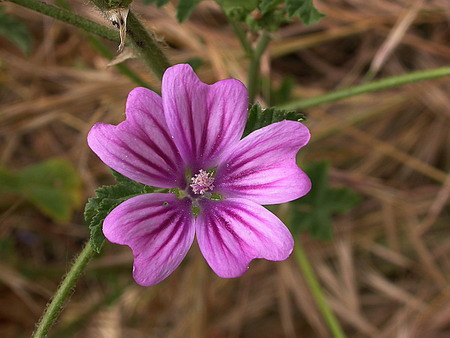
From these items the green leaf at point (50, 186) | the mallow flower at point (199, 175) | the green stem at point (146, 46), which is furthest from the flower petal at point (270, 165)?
the green leaf at point (50, 186)

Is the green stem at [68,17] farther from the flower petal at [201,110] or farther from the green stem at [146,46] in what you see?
the flower petal at [201,110]

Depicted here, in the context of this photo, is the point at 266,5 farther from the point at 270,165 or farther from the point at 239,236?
the point at 239,236

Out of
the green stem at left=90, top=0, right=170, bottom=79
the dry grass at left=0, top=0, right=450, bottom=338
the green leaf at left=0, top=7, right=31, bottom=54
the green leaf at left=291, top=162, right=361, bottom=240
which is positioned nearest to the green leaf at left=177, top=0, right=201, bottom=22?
the green stem at left=90, top=0, right=170, bottom=79

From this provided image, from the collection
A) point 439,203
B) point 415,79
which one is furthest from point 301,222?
point 439,203

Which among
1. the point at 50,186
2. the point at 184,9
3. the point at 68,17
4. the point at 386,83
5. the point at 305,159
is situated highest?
the point at 68,17

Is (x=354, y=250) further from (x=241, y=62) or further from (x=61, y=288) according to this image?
(x=61, y=288)

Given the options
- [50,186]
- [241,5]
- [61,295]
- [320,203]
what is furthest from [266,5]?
[50,186]
